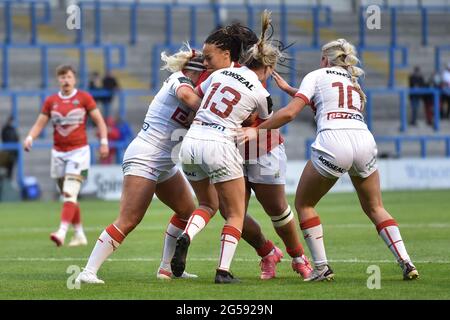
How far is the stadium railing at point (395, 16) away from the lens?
36391 mm

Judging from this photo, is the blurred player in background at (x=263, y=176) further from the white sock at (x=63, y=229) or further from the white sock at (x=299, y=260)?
the white sock at (x=63, y=229)

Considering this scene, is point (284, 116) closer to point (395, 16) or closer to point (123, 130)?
point (123, 130)

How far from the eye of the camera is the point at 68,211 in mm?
15164

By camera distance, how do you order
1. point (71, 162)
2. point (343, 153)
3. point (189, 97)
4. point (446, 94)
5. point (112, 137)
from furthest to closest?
point (446, 94)
point (112, 137)
point (71, 162)
point (189, 97)
point (343, 153)

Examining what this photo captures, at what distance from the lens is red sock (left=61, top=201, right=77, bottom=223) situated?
15044 millimetres

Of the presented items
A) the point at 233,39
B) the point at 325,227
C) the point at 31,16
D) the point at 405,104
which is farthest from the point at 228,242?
the point at 31,16

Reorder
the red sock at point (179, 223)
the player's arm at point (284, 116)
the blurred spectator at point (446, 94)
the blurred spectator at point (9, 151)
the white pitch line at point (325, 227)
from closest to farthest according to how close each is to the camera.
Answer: the player's arm at point (284, 116)
the red sock at point (179, 223)
the white pitch line at point (325, 227)
the blurred spectator at point (9, 151)
the blurred spectator at point (446, 94)

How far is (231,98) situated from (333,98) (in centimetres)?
94

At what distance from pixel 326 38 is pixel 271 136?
28761 millimetres

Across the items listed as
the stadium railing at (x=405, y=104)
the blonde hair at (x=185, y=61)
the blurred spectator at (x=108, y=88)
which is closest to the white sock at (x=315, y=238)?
the blonde hair at (x=185, y=61)

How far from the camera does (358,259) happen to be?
39.3 ft

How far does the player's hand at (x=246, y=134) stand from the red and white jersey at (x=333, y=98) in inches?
20.9

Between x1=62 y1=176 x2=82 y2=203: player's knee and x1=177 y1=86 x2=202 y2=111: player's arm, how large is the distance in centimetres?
585
